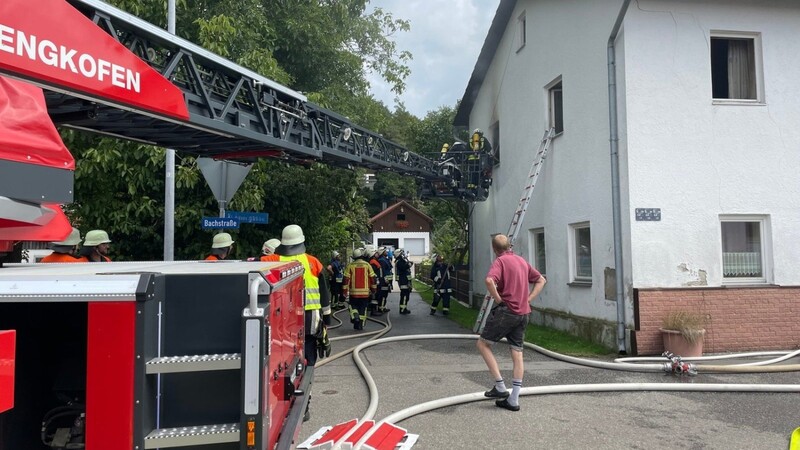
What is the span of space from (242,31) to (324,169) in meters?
2.98

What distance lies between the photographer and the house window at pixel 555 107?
11023 millimetres

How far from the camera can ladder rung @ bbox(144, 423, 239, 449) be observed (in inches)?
91.4

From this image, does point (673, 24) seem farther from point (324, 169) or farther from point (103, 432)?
point (103, 432)

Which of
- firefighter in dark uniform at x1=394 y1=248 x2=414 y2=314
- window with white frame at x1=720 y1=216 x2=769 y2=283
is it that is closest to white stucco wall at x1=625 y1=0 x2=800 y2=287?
window with white frame at x1=720 y1=216 x2=769 y2=283

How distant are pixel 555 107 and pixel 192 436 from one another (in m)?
10.1

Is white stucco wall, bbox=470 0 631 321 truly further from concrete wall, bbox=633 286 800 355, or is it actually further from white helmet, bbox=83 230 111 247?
white helmet, bbox=83 230 111 247

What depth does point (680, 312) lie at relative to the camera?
26.5 feet

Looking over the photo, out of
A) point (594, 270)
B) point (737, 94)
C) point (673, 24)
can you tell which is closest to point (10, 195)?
point (594, 270)

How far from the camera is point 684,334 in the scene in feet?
25.2

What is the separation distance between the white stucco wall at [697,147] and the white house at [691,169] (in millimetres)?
19

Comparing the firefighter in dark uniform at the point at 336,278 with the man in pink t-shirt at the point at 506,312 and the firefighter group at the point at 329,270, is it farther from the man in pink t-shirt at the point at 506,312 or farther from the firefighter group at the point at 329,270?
the man in pink t-shirt at the point at 506,312

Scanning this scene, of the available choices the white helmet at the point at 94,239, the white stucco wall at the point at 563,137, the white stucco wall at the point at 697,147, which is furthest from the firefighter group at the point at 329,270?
the white stucco wall at the point at 697,147

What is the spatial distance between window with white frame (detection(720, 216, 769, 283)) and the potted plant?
4.33ft

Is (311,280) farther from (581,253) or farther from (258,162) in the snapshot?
(581,253)
